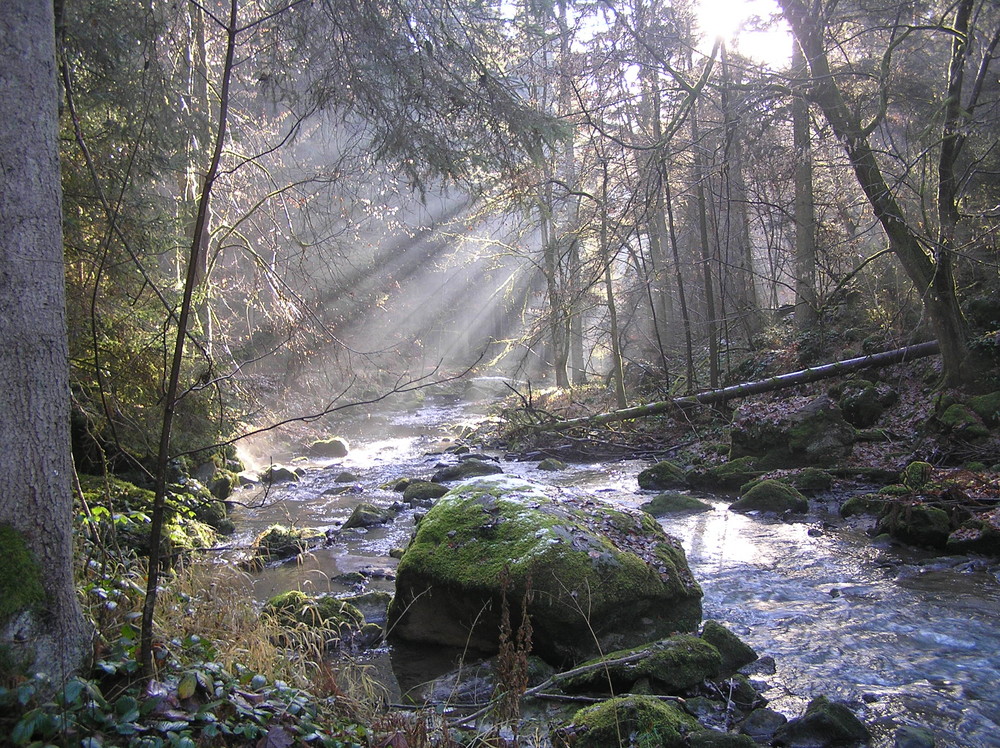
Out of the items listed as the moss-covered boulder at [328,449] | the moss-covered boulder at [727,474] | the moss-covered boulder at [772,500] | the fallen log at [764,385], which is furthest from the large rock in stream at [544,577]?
the moss-covered boulder at [328,449]

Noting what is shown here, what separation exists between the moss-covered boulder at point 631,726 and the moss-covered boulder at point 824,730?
542 millimetres

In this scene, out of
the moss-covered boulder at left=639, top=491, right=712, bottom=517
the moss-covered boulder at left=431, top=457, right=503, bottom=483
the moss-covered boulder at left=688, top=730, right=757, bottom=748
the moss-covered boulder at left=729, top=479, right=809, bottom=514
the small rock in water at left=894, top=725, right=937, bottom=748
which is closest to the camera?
the moss-covered boulder at left=688, top=730, right=757, bottom=748

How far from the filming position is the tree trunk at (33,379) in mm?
2490

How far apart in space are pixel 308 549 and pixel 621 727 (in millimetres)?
5346

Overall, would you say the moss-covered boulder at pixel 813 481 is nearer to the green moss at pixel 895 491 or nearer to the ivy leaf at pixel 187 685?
the green moss at pixel 895 491

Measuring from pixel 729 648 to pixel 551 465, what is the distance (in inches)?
317

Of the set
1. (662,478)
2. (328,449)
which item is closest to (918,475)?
(662,478)

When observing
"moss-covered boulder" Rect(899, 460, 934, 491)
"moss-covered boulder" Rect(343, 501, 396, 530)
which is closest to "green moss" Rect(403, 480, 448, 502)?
"moss-covered boulder" Rect(343, 501, 396, 530)

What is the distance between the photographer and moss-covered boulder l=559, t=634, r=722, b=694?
154 inches

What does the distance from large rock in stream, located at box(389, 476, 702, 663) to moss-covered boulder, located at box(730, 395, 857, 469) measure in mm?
5308

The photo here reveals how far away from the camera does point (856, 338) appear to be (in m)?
13.6

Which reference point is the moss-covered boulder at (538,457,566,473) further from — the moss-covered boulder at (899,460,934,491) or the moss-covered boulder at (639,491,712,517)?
the moss-covered boulder at (899,460,934,491)

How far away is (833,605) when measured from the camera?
5395mm

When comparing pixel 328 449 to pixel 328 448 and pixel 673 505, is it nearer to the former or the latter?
pixel 328 448
